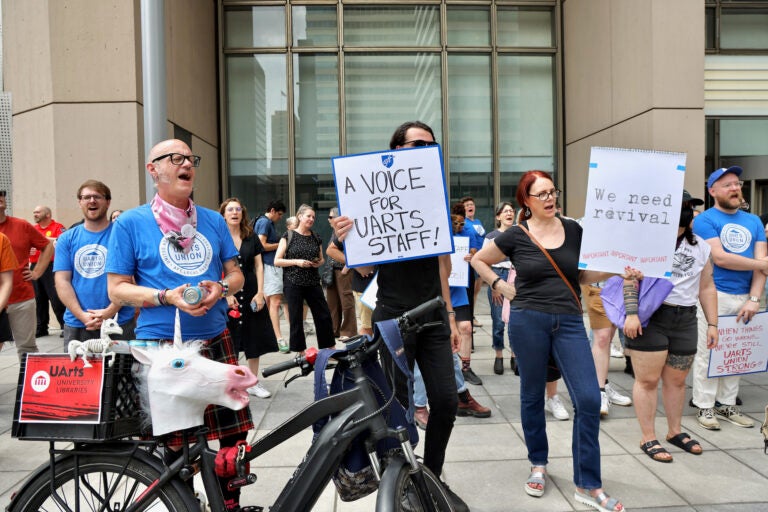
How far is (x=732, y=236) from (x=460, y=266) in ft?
8.04

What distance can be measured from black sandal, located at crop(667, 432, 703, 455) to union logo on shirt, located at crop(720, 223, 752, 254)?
1.63 metres

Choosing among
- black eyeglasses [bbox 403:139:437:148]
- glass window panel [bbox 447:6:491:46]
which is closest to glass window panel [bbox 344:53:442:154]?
glass window panel [bbox 447:6:491:46]

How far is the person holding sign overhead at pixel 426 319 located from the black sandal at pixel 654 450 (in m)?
1.72

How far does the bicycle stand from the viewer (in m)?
2.32

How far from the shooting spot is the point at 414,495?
234 cm

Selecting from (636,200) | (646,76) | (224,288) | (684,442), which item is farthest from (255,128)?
(224,288)

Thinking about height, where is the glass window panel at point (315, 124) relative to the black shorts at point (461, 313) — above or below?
above

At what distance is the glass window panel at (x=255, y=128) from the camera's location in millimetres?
13859

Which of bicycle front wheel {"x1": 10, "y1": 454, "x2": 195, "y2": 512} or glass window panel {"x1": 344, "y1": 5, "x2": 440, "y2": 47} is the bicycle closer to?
bicycle front wheel {"x1": 10, "y1": 454, "x2": 195, "y2": 512}

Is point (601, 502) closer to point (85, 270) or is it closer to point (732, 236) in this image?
point (732, 236)

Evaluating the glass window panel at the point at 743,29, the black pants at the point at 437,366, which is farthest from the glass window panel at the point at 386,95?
the black pants at the point at 437,366

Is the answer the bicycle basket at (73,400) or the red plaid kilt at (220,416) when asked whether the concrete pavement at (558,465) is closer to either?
the red plaid kilt at (220,416)

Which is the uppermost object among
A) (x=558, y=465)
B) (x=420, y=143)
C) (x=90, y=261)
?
(x=420, y=143)

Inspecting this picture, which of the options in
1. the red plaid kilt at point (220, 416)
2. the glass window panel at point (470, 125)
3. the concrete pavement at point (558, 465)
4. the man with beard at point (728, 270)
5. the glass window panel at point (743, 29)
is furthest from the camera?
the glass window panel at point (470, 125)
